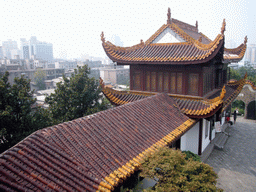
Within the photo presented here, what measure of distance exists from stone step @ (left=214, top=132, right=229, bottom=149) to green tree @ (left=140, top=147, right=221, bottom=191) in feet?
29.5

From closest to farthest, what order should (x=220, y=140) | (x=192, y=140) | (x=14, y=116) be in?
(x=14, y=116) < (x=192, y=140) < (x=220, y=140)

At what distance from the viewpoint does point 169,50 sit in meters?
11.2

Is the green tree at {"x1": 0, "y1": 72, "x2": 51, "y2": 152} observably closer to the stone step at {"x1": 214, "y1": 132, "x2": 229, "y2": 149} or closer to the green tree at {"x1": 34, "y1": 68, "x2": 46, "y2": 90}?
the stone step at {"x1": 214, "y1": 132, "x2": 229, "y2": 149}

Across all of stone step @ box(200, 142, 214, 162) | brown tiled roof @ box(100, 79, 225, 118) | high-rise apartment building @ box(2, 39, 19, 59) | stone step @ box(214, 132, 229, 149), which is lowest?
stone step @ box(214, 132, 229, 149)

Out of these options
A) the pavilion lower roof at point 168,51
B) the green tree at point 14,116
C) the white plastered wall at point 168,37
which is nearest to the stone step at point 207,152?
the pavilion lower roof at point 168,51

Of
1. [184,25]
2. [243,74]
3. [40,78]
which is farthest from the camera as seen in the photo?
[40,78]

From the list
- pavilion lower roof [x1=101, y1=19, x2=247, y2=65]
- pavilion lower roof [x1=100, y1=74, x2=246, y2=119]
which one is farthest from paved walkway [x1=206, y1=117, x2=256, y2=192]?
pavilion lower roof [x1=101, y1=19, x2=247, y2=65]

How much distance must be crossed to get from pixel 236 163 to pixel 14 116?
1240cm

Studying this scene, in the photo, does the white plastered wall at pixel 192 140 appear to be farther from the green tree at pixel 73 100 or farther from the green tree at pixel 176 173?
the green tree at pixel 73 100

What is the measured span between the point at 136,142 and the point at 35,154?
9.78ft

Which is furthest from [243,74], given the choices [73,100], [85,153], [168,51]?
[85,153]

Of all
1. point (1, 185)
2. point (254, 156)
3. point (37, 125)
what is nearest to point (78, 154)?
point (1, 185)

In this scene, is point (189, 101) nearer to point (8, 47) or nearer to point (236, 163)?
point (236, 163)

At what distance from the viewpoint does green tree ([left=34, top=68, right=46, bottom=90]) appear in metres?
56.8
